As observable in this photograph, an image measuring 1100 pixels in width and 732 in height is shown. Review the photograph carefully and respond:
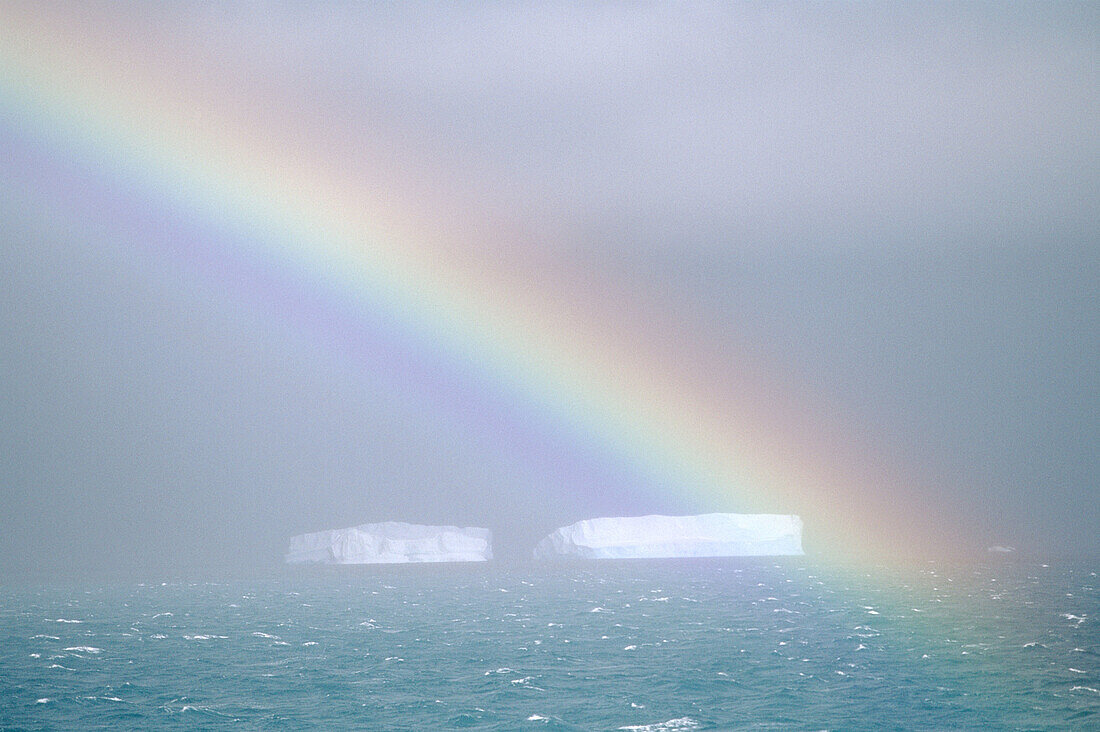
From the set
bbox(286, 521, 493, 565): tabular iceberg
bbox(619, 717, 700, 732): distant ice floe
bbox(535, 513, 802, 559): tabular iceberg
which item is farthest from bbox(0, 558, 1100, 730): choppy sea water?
bbox(535, 513, 802, 559): tabular iceberg

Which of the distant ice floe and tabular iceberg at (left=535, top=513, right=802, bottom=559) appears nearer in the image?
the distant ice floe

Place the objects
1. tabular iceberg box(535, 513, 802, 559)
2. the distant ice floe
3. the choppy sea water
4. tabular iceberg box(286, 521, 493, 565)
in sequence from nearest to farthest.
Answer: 1. the distant ice floe
2. the choppy sea water
3. tabular iceberg box(286, 521, 493, 565)
4. tabular iceberg box(535, 513, 802, 559)

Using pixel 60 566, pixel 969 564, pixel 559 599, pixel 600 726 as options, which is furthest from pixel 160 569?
pixel 600 726

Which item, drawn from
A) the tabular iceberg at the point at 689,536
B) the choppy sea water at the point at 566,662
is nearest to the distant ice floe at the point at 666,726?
the choppy sea water at the point at 566,662

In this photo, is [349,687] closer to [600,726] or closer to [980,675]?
[600,726]

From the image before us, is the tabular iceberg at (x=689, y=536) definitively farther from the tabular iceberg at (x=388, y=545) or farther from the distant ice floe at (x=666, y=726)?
the distant ice floe at (x=666, y=726)

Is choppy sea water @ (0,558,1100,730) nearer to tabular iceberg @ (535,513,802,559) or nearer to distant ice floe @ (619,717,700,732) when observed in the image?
distant ice floe @ (619,717,700,732)
